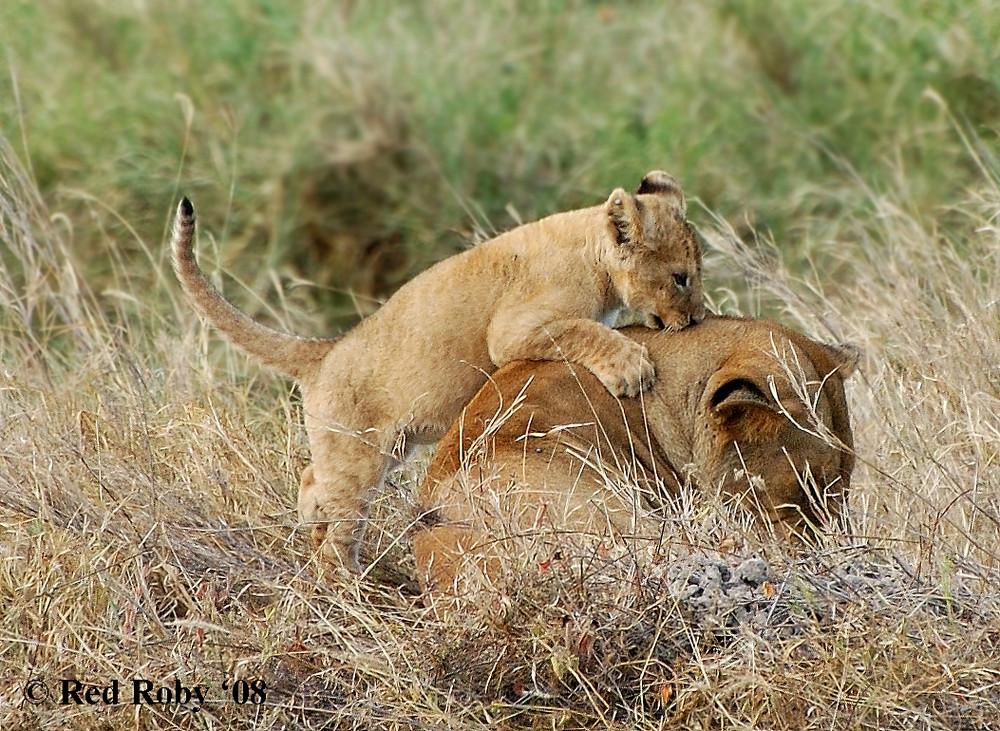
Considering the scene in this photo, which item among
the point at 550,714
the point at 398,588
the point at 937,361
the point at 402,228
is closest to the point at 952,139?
the point at 402,228

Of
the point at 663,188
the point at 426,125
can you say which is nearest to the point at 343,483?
the point at 663,188

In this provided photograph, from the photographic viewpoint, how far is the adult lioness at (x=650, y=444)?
4.18m

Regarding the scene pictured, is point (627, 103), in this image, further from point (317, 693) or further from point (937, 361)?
point (317, 693)

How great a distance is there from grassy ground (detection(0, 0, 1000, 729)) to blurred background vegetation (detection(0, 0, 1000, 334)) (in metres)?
0.02

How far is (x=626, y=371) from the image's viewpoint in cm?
459

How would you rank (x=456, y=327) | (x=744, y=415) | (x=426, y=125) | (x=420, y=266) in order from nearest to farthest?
(x=744, y=415) < (x=456, y=327) < (x=420, y=266) < (x=426, y=125)

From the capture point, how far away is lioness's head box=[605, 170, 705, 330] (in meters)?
4.98

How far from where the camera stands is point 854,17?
913 cm

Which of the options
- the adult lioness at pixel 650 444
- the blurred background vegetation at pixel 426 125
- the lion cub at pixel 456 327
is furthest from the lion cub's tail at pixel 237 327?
the blurred background vegetation at pixel 426 125

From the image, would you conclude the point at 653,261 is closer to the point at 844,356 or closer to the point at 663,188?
the point at 663,188

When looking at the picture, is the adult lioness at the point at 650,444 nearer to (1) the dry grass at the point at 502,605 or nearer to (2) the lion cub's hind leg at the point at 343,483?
(1) the dry grass at the point at 502,605

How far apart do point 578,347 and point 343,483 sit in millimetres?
797

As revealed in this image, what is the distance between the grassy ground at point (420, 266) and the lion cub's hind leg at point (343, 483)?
0.33 ft

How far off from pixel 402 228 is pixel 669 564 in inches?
201
